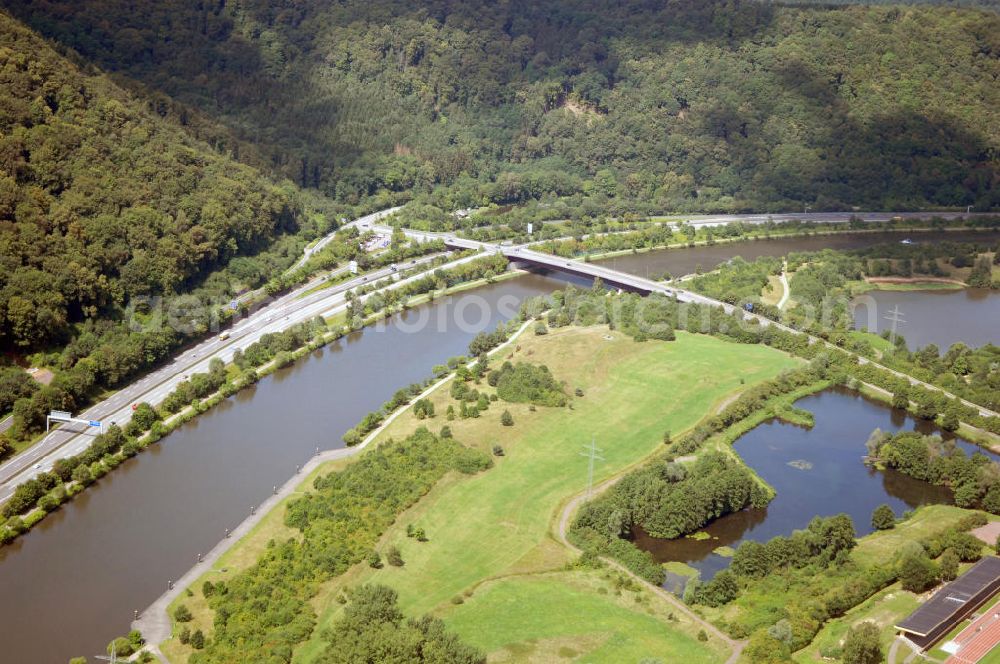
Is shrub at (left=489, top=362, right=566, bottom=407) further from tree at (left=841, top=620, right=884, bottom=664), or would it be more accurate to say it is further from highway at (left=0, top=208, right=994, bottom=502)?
tree at (left=841, top=620, right=884, bottom=664)

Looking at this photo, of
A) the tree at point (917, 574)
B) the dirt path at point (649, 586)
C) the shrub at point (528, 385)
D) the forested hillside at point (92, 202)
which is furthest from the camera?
the forested hillside at point (92, 202)

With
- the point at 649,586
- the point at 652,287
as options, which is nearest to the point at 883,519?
the point at 649,586

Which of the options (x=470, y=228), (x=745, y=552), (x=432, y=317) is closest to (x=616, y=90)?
(x=470, y=228)

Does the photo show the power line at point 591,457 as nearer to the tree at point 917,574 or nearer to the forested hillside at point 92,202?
the tree at point 917,574

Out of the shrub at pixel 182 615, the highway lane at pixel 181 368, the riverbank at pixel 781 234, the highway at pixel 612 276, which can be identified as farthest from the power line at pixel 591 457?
the riverbank at pixel 781 234

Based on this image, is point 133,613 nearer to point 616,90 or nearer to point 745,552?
point 745,552

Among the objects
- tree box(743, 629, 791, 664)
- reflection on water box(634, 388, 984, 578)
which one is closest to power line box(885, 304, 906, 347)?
reflection on water box(634, 388, 984, 578)

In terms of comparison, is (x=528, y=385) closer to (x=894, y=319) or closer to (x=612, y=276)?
(x=612, y=276)
